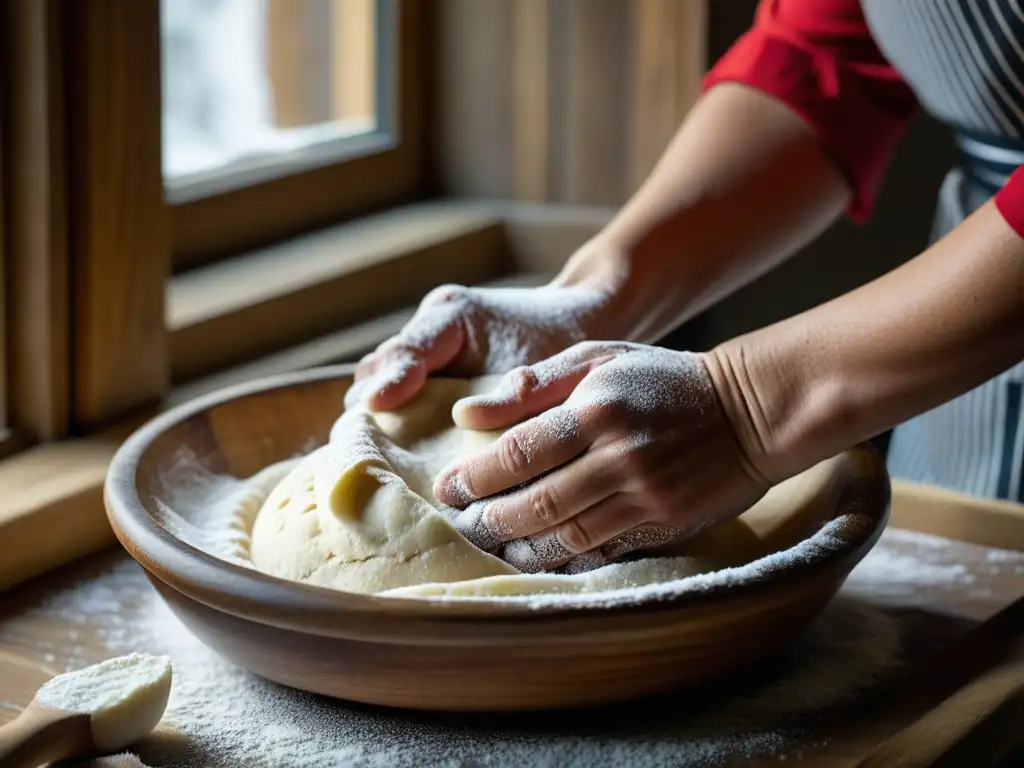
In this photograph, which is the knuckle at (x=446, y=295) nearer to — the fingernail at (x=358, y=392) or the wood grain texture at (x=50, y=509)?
the fingernail at (x=358, y=392)

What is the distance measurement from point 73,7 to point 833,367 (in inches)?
26.1

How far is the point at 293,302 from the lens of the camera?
152 centimetres

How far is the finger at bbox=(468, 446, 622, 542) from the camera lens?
0.83 m

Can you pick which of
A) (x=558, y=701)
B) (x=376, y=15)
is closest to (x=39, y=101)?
(x=558, y=701)

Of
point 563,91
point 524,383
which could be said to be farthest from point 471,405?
point 563,91

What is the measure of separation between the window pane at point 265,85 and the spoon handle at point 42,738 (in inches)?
37.2

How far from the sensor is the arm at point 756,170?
1.13m

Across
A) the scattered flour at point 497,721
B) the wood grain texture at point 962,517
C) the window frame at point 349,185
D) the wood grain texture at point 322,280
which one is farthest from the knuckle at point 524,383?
the window frame at point 349,185

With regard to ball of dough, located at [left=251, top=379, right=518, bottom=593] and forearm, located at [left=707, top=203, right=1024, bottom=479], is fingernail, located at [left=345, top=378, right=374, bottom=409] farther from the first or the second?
forearm, located at [left=707, top=203, right=1024, bottom=479]

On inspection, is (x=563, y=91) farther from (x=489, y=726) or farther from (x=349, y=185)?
(x=489, y=726)

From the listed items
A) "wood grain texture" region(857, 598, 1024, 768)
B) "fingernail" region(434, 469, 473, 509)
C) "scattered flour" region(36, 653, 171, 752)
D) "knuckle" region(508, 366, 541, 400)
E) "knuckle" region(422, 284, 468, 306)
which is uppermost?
"knuckle" region(422, 284, 468, 306)

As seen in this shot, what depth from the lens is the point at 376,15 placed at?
187 cm

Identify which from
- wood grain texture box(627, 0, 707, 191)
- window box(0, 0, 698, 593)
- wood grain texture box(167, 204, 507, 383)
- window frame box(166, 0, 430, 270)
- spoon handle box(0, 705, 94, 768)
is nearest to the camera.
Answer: spoon handle box(0, 705, 94, 768)

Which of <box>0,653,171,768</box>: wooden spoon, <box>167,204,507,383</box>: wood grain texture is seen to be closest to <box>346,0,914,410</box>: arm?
<box>0,653,171,768</box>: wooden spoon
